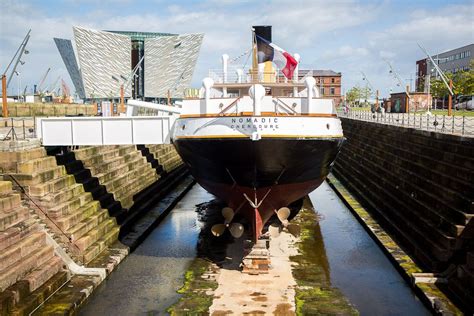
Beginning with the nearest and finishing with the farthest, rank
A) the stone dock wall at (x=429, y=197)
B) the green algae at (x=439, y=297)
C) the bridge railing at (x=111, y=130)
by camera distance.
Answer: the green algae at (x=439, y=297) < the stone dock wall at (x=429, y=197) < the bridge railing at (x=111, y=130)

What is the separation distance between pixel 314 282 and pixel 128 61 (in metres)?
95.3

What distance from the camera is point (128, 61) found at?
103 m

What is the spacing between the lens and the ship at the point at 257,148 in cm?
1641

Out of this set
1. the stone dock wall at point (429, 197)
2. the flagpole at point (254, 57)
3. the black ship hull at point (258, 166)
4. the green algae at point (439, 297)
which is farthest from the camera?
the flagpole at point (254, 57)

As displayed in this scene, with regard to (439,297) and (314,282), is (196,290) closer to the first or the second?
(314,282)

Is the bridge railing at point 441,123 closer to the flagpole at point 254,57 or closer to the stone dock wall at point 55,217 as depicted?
the flagpole at point 254,57

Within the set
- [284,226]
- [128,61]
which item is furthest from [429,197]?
[128,61]

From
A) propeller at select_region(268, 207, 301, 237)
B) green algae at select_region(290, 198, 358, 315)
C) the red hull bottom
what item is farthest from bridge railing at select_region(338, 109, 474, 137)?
propeller at select_region(268, 207, 301, 237)

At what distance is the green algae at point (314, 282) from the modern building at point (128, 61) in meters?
79.3

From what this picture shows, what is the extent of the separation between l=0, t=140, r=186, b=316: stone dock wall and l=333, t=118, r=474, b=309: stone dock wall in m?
11.5

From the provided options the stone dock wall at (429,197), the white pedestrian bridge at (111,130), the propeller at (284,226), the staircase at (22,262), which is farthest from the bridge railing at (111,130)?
the stone dock wall at (429,197)

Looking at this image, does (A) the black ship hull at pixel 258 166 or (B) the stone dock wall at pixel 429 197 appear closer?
(B) the stone dock wall at pixel 429 197

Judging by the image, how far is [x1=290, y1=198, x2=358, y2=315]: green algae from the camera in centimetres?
1376

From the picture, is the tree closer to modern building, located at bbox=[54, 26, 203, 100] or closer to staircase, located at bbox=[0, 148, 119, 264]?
modern building, located at bbox=[54, 26, 203, 100]
